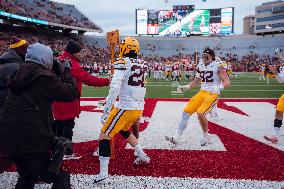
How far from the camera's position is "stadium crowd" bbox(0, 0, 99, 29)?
1704 inches

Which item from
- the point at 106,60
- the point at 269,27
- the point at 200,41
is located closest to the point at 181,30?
the point at 200,41

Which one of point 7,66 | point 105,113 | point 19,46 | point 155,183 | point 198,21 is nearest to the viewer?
point 7,66

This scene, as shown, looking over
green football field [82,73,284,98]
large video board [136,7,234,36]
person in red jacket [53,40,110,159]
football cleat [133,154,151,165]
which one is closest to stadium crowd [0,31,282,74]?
large video board [136,7,234,36]

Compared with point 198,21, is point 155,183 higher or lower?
lower

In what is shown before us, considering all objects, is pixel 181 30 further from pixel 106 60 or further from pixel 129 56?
pixel 129 56

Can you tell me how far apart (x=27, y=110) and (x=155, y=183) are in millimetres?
1975

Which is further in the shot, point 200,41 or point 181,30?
point 200,41

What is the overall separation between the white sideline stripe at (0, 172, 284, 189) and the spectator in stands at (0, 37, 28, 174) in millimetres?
575

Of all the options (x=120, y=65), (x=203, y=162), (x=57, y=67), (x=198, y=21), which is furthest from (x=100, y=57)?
(x=57, y=67)

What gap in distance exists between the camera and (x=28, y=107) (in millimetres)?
3004

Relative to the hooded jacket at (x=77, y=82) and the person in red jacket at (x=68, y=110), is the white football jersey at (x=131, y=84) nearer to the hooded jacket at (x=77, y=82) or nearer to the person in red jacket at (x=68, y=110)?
the hooded jacket at (x=77, y=82)

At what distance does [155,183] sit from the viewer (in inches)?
171

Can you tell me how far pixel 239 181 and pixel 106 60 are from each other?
4976 centimetres

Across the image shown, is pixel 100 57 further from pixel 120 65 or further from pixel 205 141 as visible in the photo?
pixel 120 65
